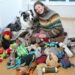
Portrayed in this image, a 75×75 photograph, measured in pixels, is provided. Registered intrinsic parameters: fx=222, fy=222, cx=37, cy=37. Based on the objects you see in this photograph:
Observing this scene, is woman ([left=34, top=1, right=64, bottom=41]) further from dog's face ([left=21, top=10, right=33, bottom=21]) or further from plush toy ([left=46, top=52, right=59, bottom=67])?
plush toy ([left=46, top=52, right=59, bottom=67])

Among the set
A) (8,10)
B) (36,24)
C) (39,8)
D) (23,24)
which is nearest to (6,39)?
(23,24)

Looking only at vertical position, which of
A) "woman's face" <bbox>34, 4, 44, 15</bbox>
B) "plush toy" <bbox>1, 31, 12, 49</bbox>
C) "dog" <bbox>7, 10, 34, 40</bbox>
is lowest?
"plush toy" <bbox>1, 31, 12, 49</bbox>

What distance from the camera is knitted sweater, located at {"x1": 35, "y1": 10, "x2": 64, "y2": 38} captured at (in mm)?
3176

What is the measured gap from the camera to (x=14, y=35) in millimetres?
3340

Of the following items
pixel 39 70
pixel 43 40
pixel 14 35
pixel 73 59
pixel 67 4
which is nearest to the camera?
pixel 39 70

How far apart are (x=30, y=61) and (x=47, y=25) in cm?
77

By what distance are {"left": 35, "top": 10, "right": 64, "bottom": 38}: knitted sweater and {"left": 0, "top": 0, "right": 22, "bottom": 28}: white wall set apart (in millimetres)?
733

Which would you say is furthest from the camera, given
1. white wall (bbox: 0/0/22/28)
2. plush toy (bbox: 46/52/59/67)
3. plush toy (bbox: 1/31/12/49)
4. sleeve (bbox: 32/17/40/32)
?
white wall (bbox: 0/0/22/28)

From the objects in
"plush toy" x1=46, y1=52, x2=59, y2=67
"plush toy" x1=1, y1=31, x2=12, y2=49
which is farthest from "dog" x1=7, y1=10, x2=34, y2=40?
"plush toy" x1=46, y1=52, x2=59, y2=67

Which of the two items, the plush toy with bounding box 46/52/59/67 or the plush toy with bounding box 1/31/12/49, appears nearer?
the plush toy with bounding box 46/52/59/67

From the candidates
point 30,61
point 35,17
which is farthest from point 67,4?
point 30,61

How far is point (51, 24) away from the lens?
323cm

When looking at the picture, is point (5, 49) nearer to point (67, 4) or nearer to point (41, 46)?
point (41, 46)

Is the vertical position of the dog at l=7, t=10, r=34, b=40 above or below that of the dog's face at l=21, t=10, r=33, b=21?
below
